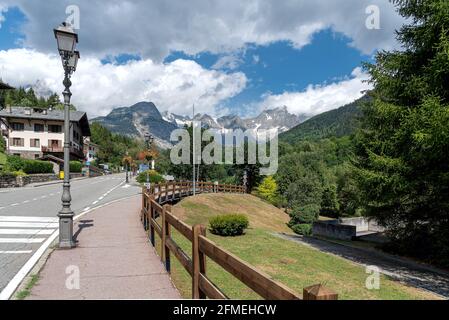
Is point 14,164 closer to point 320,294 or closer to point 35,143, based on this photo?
point 35,143

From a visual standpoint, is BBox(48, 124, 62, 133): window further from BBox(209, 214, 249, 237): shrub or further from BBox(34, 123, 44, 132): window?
BBox(209, 214, 249, 237): shrub

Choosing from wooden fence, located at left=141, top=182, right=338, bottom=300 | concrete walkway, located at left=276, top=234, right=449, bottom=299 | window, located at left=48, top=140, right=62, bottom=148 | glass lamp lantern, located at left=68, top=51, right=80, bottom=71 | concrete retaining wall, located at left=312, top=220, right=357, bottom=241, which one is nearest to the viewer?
wooden fence, located at left=141, top=182, right=338, bottom=300

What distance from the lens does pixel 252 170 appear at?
2112 inches

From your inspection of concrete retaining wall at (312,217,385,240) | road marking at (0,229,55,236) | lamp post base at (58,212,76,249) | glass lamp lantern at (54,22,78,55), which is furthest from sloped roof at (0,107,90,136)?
lamp post base at (58,212,76,249)

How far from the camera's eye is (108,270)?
255 inches

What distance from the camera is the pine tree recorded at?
35.1 ft

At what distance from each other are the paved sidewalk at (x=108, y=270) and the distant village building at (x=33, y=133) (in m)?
55.2

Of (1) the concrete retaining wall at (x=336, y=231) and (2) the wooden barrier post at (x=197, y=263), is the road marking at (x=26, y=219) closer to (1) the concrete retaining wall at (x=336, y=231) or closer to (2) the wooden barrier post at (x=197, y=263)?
(2) the wooden barrier post at (x=197, y=263)

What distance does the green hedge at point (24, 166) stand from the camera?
38.3 meters

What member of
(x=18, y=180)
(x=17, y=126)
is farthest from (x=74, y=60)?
(x=17, y=126)

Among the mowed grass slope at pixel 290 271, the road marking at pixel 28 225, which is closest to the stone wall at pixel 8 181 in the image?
the road marking at pixel 28 225

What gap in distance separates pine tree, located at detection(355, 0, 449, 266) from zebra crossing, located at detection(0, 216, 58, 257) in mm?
11233

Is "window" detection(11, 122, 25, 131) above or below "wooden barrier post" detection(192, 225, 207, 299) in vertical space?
above
